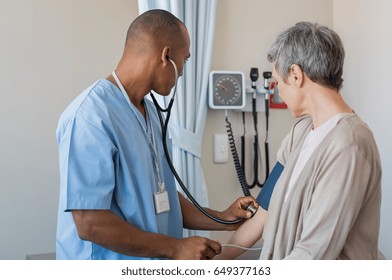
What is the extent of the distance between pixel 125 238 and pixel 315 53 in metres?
0.66

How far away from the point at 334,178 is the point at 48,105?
4.15 feet

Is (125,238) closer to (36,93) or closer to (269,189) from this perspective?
(269,189)

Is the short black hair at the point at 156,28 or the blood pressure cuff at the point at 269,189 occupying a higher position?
the short black hair at the point at 156,28

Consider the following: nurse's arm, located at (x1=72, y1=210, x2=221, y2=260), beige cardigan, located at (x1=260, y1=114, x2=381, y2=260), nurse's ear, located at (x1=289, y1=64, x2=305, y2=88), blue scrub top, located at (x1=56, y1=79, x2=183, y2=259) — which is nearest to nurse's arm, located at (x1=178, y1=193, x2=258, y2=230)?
blue scrub top, located at (x1=56, y1=79, x2=183, y2=259)

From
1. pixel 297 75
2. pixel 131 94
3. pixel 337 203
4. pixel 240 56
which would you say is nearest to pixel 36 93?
pixel 131 94

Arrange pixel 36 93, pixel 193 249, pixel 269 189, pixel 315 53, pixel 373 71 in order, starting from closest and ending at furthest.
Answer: pixel 315 53 → pixel 193 249 → pixel 269 189 → pixel 36 93 → pixel 373 71

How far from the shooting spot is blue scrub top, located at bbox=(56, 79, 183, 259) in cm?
122

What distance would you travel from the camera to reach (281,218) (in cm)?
120

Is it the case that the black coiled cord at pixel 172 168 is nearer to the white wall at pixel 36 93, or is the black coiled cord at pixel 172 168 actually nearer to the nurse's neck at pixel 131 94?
the nurse's neck at pixel 131 94

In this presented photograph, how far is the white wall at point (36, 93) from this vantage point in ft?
6.21

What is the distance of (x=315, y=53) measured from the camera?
120 centimetres

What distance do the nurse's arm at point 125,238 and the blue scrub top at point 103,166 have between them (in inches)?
1.2

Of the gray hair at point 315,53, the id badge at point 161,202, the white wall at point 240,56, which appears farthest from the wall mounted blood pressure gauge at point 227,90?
the gray hair at point 315,53
